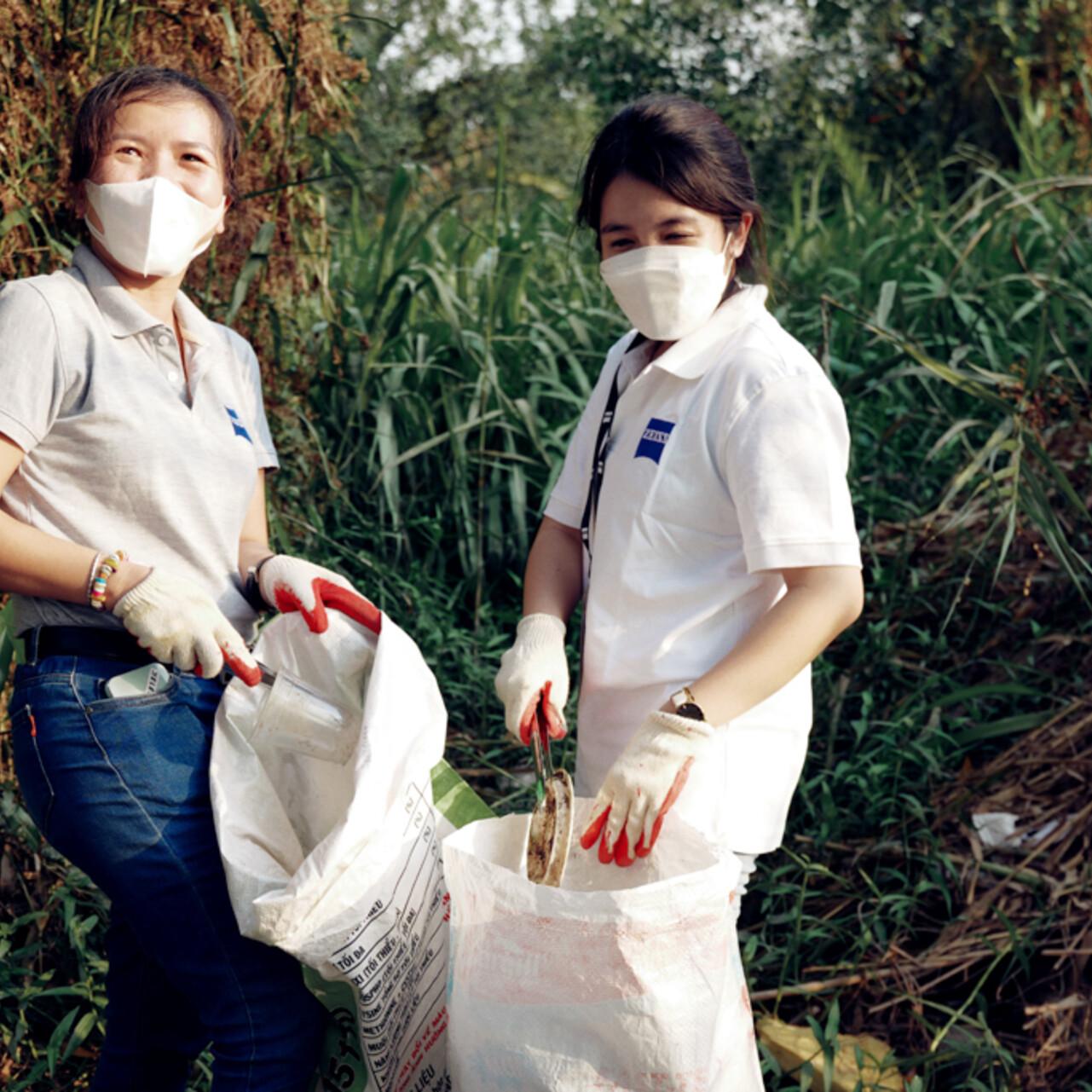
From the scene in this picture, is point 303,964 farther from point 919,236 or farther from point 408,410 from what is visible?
point 919,236

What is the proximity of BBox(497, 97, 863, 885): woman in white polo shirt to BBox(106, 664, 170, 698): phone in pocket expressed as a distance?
461 mm

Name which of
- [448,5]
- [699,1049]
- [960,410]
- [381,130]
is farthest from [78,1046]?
[448,5]

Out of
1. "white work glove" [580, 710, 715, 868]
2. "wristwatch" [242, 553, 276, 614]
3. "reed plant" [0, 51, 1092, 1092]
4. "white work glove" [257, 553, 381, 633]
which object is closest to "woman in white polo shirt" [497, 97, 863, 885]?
"white work glove" [580, 710, 715, 868]

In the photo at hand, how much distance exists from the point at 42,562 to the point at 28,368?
23 centimetres

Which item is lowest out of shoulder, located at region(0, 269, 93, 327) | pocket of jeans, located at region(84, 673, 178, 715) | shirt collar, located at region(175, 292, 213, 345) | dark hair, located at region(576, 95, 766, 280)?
pocket of jeans, located at region(84, 673, 178, 715)

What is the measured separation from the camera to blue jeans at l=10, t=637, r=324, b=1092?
155 centimetres

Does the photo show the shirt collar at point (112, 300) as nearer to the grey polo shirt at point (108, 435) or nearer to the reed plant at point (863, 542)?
the grey polo shirt at point (108, 435)

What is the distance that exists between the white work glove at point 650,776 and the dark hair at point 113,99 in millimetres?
984

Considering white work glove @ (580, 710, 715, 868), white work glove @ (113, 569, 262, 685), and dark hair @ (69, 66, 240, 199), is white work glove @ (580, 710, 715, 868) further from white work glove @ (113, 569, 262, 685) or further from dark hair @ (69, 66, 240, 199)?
dark hair @ (69, 66, 240, 199)

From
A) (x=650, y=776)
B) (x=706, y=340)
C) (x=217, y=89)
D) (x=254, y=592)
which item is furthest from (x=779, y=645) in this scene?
(x=217, y=89)

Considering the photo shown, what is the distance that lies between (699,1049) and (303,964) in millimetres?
485

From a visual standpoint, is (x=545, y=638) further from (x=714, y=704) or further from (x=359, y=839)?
(x=359, y=839)

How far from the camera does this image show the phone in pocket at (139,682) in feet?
5.16

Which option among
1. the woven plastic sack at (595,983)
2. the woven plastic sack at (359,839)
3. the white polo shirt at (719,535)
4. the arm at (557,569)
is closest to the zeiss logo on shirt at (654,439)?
the white polo shirt at (719,535)
